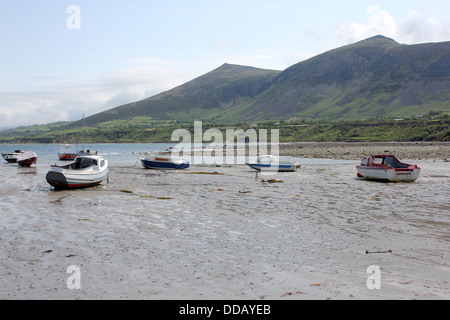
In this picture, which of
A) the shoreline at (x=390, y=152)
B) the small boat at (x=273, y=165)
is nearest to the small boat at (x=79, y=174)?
the small boat at (x=273, y=165)

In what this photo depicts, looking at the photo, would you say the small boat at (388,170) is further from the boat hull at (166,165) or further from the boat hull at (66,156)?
the boat hull at (66,156)

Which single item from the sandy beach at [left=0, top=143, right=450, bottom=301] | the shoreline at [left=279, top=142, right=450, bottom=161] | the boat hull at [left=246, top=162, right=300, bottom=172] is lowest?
the sandy beach at [left=0, top=143, right=450, bottom=301]

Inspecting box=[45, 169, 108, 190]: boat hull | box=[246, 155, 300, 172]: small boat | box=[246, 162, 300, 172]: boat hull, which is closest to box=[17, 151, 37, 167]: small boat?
box=[45, 169, 108, 190]: boat hull

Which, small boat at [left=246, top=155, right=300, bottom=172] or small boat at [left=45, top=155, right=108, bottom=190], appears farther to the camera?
small boat at [left=246, top=155, right=300, bottom=172]

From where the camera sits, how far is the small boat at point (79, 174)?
31.1 m

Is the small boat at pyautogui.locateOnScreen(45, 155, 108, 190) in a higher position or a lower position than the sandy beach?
higher

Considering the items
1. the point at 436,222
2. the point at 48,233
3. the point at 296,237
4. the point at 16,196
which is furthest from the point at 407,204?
the point at 16,196

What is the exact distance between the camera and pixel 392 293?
9.20 m

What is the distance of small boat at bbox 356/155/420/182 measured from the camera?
34.2 metres

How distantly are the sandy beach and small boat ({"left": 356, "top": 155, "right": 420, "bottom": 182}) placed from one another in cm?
782

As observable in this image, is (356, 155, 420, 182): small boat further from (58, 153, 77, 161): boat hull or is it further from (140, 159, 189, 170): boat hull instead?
(58, 153, 77, 161): boat hull

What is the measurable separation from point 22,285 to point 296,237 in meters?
9.60

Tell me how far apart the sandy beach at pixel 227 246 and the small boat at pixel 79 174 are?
4428 millimetres

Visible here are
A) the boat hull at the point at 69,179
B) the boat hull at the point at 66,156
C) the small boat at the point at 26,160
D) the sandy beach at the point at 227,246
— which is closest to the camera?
the sandy beach at the point at 227,246
